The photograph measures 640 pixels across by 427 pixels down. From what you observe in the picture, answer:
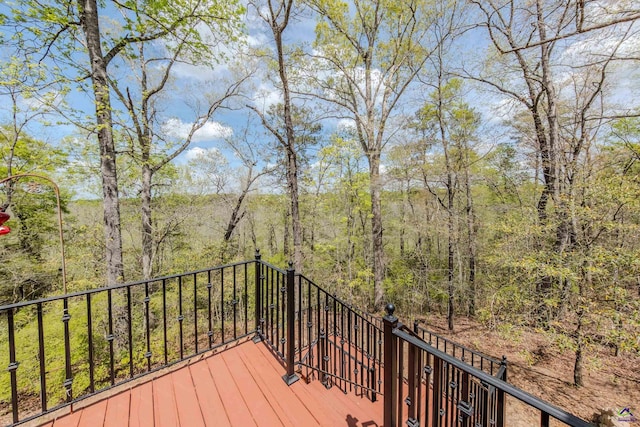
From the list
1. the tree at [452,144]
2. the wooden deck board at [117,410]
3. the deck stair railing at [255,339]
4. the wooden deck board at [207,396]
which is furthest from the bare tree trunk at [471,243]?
the wooden deck board at [117,410]

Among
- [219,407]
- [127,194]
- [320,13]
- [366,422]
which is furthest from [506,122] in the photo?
[127,194]

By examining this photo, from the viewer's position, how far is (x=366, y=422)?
1.92 metres

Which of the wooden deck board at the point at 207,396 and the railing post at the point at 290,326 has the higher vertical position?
the railing post at the point at 290,326

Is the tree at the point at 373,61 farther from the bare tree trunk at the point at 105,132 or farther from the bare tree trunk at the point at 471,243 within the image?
the bare tree trunk at the point at 105,132

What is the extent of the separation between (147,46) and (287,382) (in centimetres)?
927

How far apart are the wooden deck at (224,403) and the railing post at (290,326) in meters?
0.07

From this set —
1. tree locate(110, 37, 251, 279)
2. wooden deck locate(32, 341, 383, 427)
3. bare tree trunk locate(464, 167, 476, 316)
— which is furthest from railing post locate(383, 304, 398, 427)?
bare tree trunk locate(464, 167, 476, 316)

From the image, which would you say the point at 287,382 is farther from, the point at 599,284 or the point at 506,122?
the point at 506,122

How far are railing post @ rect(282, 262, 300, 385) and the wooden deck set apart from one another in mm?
67

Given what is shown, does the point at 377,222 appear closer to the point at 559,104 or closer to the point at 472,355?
the point at 472,355

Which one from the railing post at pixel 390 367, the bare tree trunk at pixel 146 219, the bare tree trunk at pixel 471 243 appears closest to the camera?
the railing post at pixel 390 367

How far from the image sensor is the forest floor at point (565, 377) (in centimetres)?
448

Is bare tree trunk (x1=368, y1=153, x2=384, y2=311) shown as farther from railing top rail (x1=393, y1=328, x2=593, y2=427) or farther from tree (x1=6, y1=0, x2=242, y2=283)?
railing top rail (x1=393, y1=328, x2=593, y2=427)

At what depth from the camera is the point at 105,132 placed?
470 cm
